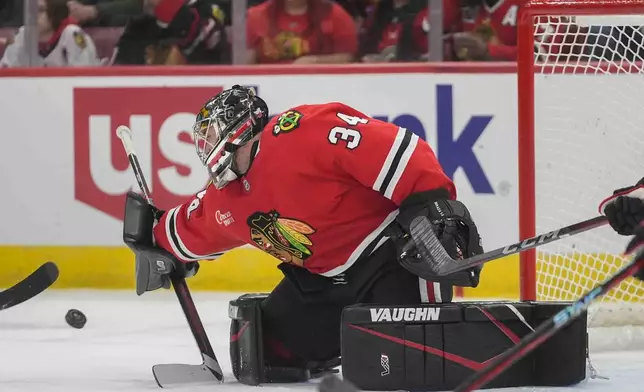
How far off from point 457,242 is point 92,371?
124 cm

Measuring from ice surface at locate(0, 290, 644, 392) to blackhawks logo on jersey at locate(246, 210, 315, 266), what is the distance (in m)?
0.36

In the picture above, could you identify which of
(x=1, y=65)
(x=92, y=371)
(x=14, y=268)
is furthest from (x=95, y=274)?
(x=92, y=371)

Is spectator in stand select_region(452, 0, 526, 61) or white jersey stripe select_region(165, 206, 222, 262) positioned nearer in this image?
white jersey stripe select_region(165, 206, 222, 262)

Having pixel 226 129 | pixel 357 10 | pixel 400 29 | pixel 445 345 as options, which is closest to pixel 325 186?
pixel 226 129

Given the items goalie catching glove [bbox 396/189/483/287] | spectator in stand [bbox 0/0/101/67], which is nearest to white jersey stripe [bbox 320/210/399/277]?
goalie catching glove [bbox 396/189/483/287]

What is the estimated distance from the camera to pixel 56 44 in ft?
17.5

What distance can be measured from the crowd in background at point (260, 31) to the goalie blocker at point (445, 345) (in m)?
2.29

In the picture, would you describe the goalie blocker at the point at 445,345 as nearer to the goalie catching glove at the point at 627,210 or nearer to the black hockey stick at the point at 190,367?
the goalie catching glove at the point at 627,210

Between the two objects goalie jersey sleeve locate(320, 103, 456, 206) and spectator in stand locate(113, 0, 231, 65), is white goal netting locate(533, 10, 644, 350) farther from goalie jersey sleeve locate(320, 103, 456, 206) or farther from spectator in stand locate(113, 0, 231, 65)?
spectator in stand locate(113, 0, 231, 65)

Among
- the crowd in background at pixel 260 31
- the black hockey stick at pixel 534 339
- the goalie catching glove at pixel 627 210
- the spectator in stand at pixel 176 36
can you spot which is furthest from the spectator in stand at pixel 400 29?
the black hockey stick at pixel 534 339

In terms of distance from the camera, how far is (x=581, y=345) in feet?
9.53

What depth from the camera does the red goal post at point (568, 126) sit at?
3742 mm

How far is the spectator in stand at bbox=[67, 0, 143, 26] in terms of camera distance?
5.38 m

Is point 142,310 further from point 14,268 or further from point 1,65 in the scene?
point 1,65
